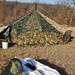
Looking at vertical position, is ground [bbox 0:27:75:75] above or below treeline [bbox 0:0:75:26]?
above

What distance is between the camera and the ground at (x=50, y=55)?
27.0 feet

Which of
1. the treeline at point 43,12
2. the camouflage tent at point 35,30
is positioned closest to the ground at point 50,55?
the camouflage tent at point 35,30

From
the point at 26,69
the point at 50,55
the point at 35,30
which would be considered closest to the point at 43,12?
the point at 35,30

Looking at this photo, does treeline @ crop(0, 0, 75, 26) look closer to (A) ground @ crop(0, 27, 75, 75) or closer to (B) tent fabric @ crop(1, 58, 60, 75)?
(A) ground @ crop(0, 27, 75, 75)

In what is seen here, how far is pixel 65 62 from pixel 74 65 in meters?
0.39

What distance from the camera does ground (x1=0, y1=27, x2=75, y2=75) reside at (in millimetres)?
8227

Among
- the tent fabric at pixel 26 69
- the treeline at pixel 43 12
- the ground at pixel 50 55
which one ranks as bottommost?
the treeline at pixel 43 12

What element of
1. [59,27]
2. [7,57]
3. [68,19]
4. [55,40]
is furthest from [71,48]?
[68,19]

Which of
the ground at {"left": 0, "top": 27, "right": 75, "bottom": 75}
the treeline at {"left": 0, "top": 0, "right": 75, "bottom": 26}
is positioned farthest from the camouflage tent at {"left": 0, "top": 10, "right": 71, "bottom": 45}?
the treeline at {"left": 0, "top": 0, "right": 75, "bottom": 26}

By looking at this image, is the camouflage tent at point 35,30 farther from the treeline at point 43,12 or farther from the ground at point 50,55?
the treeline at point 43,12

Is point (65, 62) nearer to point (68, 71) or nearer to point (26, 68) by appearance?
point (68, 71)

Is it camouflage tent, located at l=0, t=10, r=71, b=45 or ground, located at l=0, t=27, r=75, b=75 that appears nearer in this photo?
ground, located at l=0, t=27, r=75, b=75

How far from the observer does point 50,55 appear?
32.0 feet

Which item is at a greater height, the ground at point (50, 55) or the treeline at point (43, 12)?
the ground at point (50, 55)
